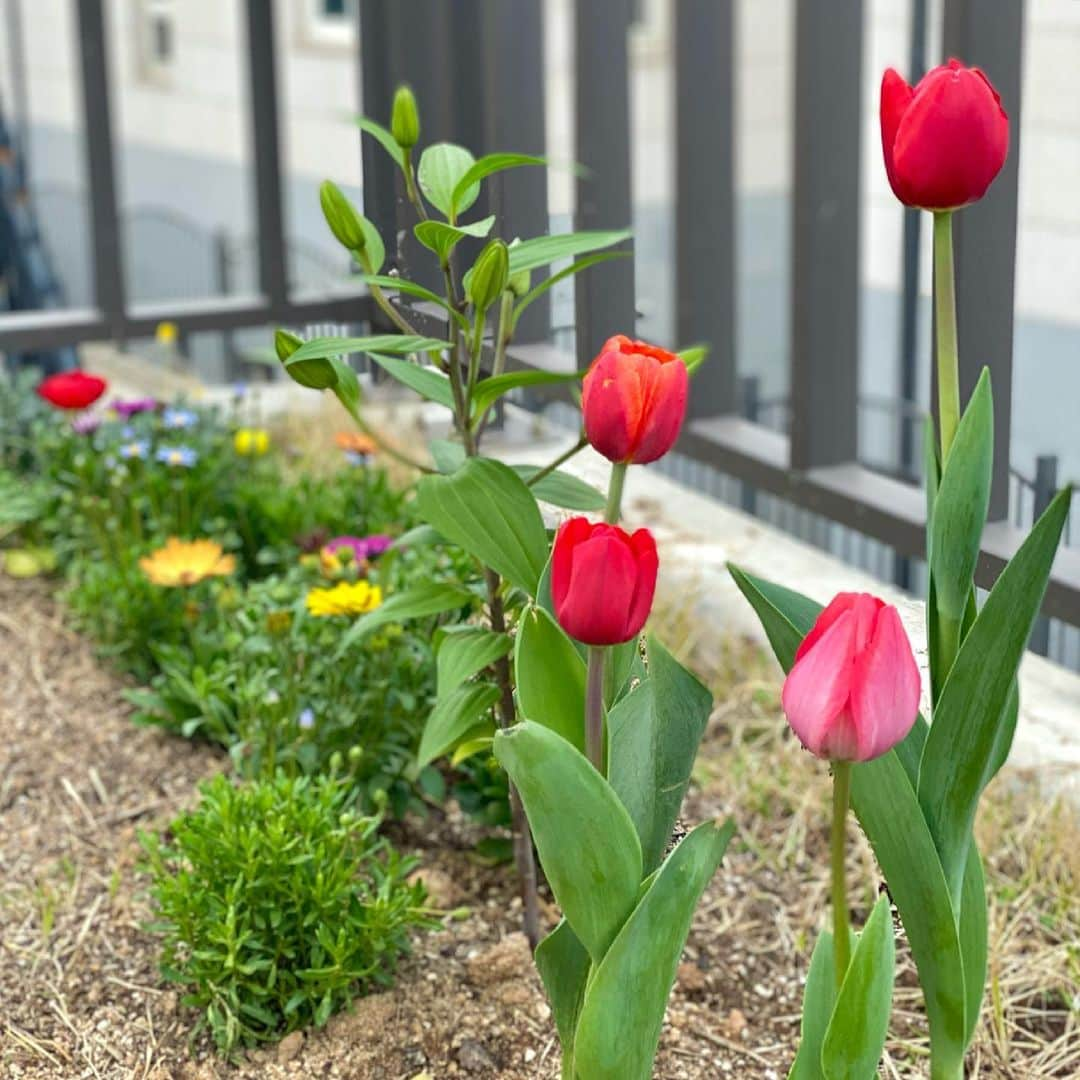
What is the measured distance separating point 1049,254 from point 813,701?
290cm

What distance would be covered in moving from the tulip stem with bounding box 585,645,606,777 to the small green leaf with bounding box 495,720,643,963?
0.15ft

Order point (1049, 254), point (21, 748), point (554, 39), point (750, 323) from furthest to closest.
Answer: point (750, 323) < point (554, 39) < point (1049, 254) < point (21, 748)

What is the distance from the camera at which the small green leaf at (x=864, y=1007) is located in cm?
103

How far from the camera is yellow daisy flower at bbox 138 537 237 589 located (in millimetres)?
2322

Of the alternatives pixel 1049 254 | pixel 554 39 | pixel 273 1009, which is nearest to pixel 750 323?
pixel 554 39

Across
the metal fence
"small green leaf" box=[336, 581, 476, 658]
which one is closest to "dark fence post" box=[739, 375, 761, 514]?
the metal fence

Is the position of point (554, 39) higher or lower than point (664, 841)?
higher

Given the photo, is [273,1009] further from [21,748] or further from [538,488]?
[21,748]

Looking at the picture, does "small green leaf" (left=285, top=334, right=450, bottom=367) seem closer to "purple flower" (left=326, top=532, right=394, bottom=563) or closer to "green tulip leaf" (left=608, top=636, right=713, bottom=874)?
"green tulip leaf" (left=608, top=636, right=713, bottom=874)

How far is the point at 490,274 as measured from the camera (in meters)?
1.33

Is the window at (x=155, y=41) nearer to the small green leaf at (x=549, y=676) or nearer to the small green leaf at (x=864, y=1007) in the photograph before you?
the small green leaf at (x=549, y=676)

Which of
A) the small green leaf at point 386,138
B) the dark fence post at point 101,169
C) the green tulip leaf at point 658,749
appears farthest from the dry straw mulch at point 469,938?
the dark fence post at point 101,169

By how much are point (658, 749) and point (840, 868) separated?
0.55 feet

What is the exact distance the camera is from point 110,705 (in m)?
2.34
